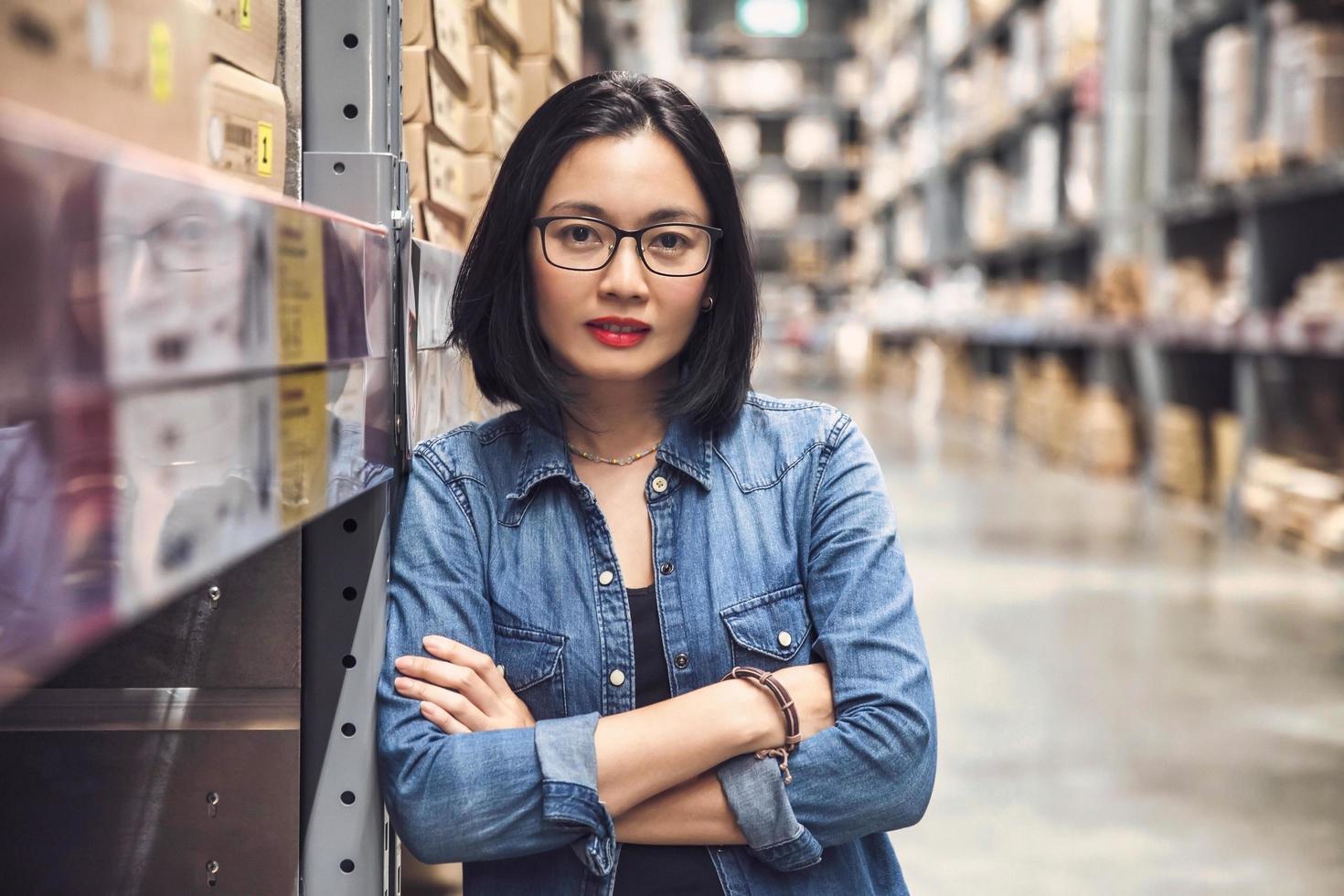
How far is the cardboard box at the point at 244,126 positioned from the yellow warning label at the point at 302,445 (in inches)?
6.7

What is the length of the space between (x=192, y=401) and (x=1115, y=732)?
2.72 metres

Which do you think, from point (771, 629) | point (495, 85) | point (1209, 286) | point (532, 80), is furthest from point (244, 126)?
point (1209, 286)

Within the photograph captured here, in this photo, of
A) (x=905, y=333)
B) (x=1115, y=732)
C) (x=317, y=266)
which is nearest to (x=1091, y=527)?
(x=1115, y=732)

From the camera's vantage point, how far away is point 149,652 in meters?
1.28

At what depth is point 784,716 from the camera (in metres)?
1.27

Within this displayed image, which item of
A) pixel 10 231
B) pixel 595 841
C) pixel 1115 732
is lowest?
pixel 1115 732

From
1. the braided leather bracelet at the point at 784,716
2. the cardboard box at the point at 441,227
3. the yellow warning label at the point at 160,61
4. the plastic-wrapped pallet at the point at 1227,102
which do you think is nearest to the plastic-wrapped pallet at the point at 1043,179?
the plastic-wrapped pallet at the point at 1227,102

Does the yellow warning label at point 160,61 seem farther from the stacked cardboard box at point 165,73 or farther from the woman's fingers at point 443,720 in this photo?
the woman's fingers at point 443,720

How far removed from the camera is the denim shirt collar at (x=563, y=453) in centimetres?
136

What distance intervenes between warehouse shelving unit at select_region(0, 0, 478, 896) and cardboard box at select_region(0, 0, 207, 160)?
29 millimetres

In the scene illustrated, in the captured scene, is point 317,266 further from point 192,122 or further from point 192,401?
point 192,401

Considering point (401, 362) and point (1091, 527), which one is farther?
point (1091, 527)

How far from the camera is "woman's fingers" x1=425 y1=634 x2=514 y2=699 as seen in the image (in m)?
1.25

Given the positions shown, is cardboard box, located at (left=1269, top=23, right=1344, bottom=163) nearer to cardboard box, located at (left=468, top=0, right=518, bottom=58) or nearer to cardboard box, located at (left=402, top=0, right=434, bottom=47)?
cardboard box, located at (left=468, top=0, right=518, bottom=58)
